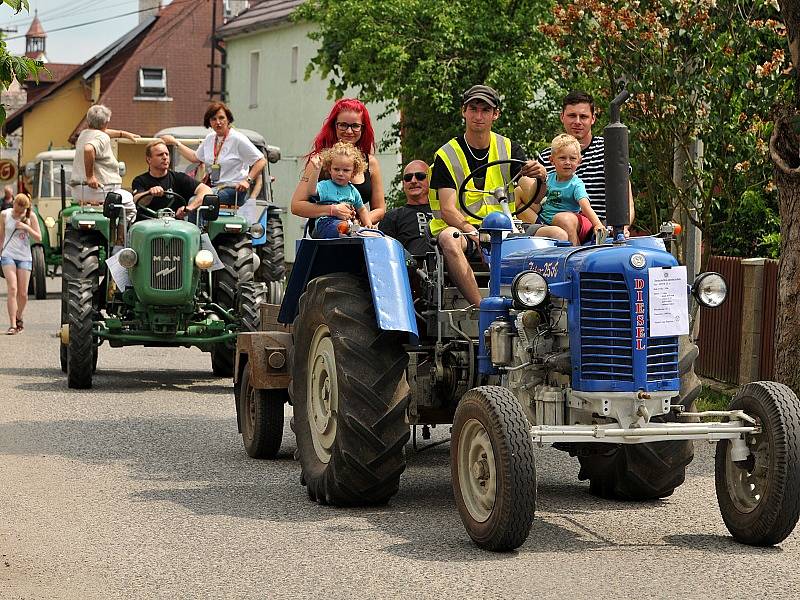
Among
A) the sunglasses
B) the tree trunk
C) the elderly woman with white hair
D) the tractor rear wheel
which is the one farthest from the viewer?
the elderly woman with white hair

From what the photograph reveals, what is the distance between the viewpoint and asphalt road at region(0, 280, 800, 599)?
675cm

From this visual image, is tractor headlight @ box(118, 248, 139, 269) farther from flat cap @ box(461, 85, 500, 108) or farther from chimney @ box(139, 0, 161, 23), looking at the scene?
chimney @ box(139, 0, 161, 23)

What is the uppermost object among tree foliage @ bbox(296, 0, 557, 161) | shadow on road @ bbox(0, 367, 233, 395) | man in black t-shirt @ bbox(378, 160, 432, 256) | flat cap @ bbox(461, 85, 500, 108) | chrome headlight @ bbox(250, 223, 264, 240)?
tree foliage @ bbox(296, 0, 557, 161)

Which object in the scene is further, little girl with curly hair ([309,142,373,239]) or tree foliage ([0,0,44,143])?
little girl with curly hair ([309,142,373,239])

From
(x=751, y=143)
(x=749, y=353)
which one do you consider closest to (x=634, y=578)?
(x=749, y=353)

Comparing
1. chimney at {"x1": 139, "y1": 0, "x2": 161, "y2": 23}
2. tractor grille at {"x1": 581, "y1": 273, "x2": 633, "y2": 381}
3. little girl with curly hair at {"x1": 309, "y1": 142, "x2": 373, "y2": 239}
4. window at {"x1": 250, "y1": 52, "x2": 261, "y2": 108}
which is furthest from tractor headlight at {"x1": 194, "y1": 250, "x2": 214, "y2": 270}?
chimney at {"x1": 139, "y1": 0, "x2": 161, "y2": 23}

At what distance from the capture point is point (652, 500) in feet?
29.2

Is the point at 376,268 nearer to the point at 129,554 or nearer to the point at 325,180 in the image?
the point at 325,180

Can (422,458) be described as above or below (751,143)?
below

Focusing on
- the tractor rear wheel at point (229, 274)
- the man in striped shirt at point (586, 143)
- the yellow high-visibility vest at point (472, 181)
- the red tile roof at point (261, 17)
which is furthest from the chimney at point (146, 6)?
the yellow high-visibility vest at point (472, 181)

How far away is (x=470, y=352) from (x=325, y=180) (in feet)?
5.96

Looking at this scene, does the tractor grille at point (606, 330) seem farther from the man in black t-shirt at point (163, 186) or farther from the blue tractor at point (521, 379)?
the man in black t-shirt at point (163, 186)

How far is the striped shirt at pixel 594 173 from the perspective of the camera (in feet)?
31.9

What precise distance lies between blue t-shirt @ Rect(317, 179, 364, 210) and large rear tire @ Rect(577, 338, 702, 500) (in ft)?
6.97
